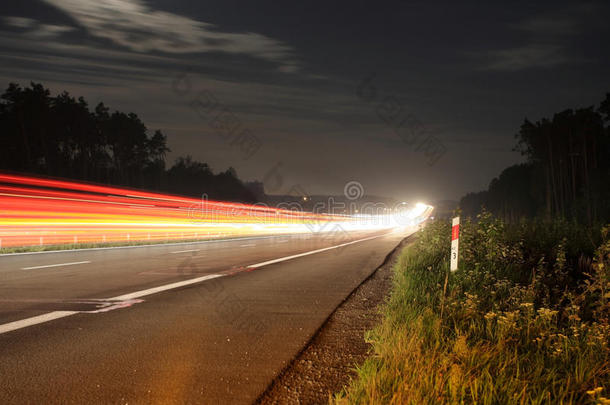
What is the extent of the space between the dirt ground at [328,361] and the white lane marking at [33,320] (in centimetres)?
376

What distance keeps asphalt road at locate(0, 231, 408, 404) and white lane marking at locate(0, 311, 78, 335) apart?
0.6 inches

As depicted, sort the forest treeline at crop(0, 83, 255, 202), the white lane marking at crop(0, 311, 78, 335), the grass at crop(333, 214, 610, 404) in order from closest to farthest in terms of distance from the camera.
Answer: the grass at crop(333, 214, 610, 404), the white lane marking at crop(0, 311, 78, 335), the forest treeline at crop(0, 83, 255, 202)

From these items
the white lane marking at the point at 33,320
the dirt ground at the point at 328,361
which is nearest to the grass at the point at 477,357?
the dirt ground at the point at 328,361

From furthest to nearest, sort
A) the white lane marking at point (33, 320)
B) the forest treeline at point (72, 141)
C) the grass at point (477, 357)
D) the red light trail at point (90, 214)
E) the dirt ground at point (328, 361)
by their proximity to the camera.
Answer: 1. the forest treeline at point (72, 141)
2. the red light trail at point (90, 214)
3. the white lane marking at point (33, 320)
4. the dirt ground at point (328, 361)
5. the grass at point (477, 357)

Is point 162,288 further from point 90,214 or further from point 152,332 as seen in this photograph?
point 90,214

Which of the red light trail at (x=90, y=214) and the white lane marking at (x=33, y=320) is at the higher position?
the red light trail at (x=90, y=214)

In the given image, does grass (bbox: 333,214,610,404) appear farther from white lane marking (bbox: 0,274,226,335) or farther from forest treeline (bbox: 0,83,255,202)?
forest treeline (bbox: 0,83,255,202)

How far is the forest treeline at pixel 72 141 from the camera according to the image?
56.8m

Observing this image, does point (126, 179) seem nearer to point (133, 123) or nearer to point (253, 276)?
point (133, 123)

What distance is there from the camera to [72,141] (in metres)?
70.8

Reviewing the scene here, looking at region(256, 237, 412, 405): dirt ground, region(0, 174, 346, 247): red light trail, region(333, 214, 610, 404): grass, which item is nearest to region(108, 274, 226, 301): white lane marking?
region(256, 237, 412, 405): dirt ground

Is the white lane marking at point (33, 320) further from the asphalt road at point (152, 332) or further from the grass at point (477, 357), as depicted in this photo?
the grass at point (477, 357)

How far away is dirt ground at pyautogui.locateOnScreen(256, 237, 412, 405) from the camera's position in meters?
3.86

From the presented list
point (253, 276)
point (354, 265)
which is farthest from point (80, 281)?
point (354, 265)
